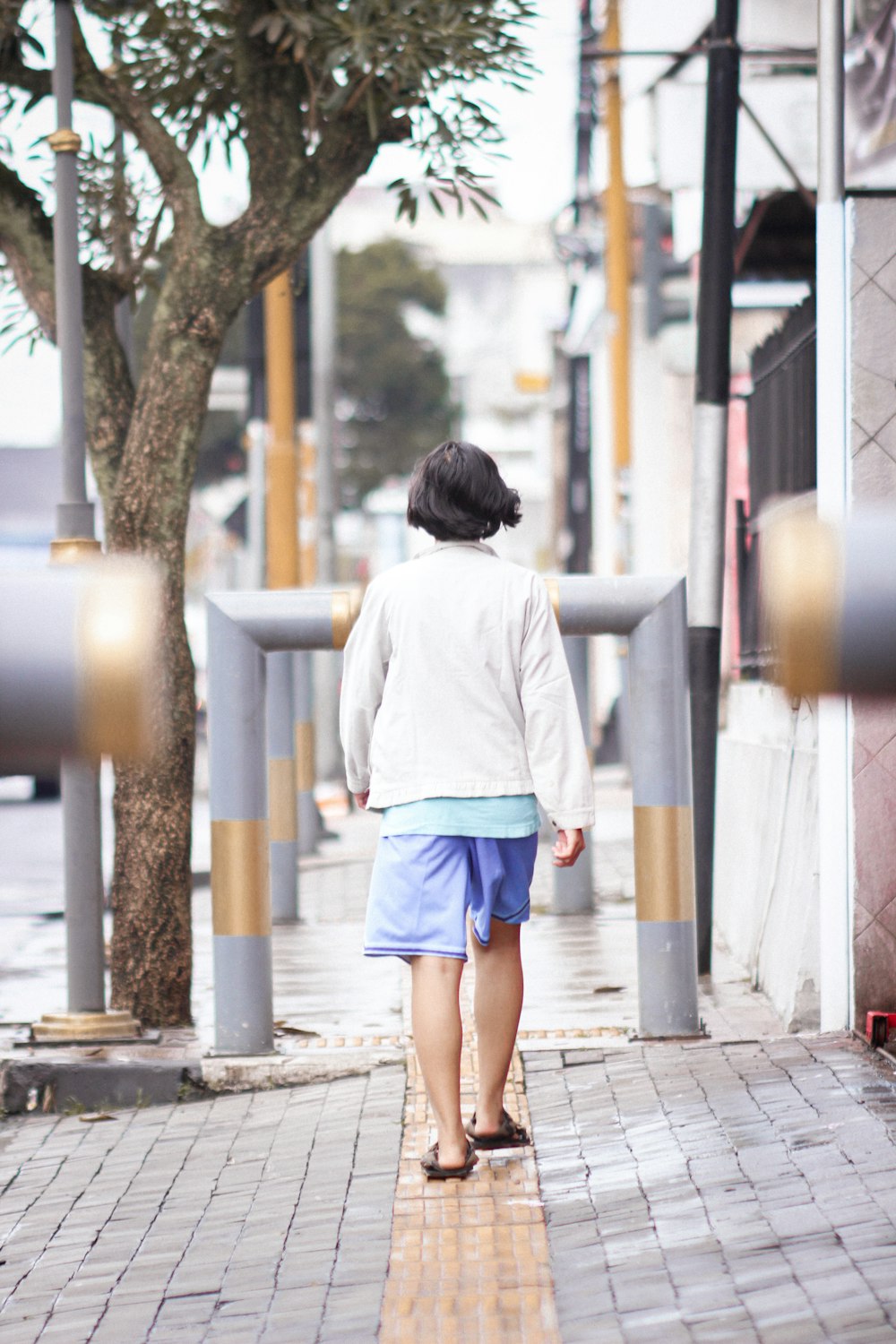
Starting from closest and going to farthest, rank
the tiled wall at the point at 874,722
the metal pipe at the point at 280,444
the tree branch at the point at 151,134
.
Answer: the tiled wall at the point at 874,722 < the tree branch at the point at 151,134 < the metal pipe at the point at 280,444

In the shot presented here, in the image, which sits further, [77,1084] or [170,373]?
[170,373]

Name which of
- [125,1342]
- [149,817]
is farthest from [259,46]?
[125,1342]

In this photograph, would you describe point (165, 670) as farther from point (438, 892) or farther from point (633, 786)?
point (438, 892)

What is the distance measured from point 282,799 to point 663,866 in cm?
387

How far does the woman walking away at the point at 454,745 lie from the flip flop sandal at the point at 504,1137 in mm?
104

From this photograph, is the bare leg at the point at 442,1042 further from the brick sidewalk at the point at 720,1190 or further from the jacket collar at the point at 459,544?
the jacket collar at the point at 459,544

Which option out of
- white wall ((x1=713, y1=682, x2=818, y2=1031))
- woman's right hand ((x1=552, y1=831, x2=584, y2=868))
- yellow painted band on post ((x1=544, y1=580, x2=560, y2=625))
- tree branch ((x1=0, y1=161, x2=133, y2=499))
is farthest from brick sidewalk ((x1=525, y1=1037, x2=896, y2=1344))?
tree branch ((x1=0, y1=161, x2=133, y2=499))

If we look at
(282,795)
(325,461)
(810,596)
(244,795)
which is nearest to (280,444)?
(325,461)

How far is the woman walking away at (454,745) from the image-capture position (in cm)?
414

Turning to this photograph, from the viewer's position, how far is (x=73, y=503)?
6.10 m

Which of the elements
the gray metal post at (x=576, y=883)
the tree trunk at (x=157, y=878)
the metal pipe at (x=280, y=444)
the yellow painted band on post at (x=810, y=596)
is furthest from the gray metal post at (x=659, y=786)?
the metal pipe at (x=280, y=444)

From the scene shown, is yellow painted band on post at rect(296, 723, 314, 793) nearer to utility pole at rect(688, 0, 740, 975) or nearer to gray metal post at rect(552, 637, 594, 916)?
gray metal post at rect(552, 637, 594, 916)

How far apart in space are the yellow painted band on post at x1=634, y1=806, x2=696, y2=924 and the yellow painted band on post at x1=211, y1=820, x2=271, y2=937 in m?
1.15

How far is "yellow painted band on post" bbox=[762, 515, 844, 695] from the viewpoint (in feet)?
3.78
